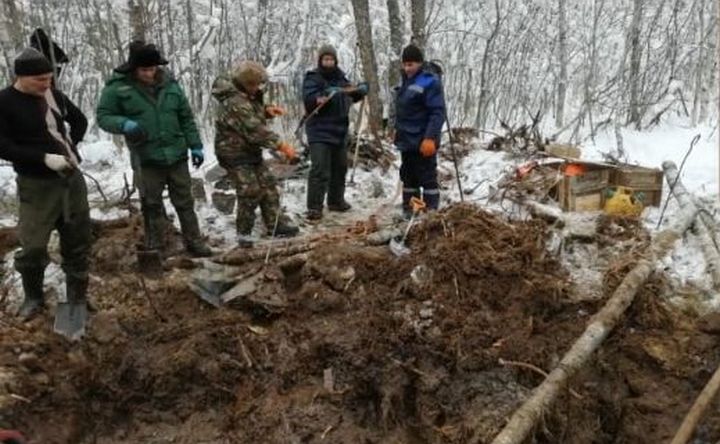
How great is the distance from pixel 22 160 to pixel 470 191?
183 inches

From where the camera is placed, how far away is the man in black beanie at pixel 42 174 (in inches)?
148

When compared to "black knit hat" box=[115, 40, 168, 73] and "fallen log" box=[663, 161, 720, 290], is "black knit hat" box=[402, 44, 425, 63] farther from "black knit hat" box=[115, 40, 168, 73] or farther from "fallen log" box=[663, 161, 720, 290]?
"fallen log" box=[663, 161, 720, 290]

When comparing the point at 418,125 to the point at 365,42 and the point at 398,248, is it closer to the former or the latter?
the point at 398,248

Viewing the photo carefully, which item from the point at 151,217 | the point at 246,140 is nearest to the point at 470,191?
the point at 246,140

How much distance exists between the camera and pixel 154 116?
15.7 feet

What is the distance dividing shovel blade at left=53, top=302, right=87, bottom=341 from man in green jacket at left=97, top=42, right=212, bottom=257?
0.90m

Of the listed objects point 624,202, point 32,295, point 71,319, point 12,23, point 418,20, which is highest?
point 418,20

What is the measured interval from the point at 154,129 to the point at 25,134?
1086 millimetres

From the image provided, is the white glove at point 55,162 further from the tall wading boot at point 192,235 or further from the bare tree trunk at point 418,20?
the bare tree trunk at point 418,20

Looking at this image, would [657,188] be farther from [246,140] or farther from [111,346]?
[111,346]

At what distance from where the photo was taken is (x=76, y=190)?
412 cm

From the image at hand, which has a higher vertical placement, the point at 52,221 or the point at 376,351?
the point at 52,221

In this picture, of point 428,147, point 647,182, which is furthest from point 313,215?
point 647,182

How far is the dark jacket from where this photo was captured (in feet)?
12.3
